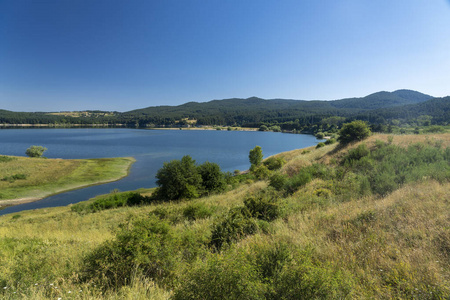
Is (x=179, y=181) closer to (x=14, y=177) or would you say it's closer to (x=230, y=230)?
(x=230, y=230)

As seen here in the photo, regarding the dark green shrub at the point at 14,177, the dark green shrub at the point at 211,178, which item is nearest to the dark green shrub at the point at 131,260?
the dark green shrub at the point at 211,178

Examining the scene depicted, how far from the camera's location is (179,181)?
20.5 m

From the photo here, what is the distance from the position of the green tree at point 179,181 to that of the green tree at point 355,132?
51.8ft

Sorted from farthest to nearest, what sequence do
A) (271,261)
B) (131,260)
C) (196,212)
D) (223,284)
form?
(196,212), (131,260), (271,261), (223,284)

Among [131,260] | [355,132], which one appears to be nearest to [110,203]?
[131,260]

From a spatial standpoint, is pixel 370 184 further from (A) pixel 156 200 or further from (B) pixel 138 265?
(A) pixel 156 200

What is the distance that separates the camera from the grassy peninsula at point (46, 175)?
29.3 m

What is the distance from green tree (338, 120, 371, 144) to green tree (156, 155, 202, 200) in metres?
15.8

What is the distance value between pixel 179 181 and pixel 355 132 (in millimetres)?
18077

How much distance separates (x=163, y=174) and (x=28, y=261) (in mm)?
17428

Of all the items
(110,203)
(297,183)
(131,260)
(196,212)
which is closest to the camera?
(131,260)

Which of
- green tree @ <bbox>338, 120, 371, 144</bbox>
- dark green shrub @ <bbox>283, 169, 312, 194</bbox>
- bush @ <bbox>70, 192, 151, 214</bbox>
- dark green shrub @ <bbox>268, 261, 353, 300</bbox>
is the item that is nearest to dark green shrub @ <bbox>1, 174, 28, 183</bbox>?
bush @ <bbox>70, 192, 151, 214</bbox>

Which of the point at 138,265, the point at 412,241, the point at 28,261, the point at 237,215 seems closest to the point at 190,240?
the point at 138,265

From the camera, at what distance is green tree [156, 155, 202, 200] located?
20.5 m
